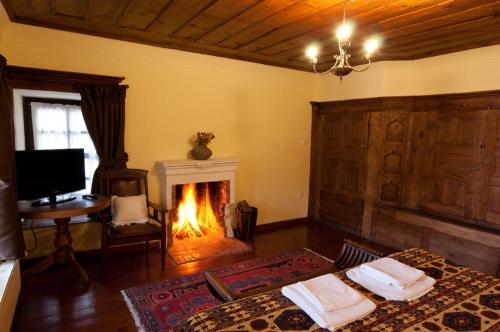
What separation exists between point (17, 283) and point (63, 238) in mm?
541

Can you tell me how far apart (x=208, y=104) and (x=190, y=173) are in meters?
0.96

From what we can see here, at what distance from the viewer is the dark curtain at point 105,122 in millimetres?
3340

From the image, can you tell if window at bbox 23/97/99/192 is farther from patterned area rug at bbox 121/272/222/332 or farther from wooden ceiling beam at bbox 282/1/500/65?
wooden ceiling beam at bbox 282/1/500/65

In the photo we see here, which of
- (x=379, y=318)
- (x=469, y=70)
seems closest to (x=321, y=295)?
(x=379, y=318)

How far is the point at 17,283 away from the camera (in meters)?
2.54

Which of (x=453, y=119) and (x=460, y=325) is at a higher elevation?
(x=453, y=119)

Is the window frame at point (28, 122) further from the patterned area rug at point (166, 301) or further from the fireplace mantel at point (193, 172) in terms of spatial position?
the patterned area rug at point (166, 301)

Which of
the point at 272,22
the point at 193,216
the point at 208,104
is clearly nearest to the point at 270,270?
the point at 193,216

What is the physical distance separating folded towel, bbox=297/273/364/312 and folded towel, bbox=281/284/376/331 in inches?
0.7

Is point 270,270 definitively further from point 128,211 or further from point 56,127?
point 56,127

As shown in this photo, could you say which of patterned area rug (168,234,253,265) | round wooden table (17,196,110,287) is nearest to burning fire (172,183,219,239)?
patterned area rug (168,234,253,265)

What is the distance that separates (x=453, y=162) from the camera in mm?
3717

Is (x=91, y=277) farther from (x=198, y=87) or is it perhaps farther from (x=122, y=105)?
(x=198, y=87)

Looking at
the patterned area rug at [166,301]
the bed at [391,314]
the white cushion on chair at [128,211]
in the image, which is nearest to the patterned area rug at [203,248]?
the patterned area rug at [166,301]
